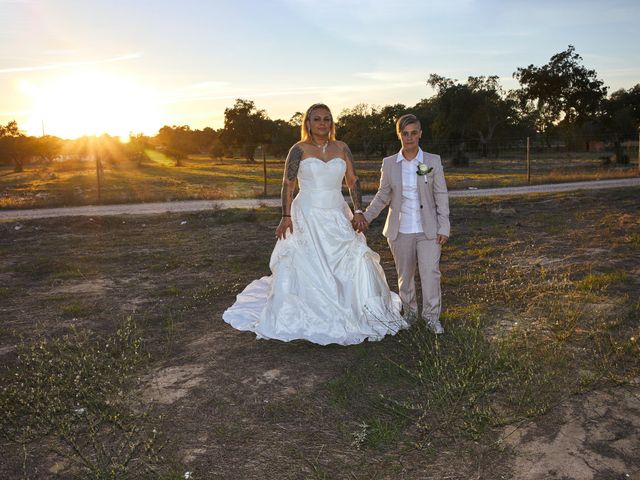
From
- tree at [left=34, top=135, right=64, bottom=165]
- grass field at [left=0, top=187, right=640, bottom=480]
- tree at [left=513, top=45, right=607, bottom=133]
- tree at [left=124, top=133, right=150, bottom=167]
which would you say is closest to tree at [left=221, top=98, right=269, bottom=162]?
tree at [left=124, top=133, right=150, bottom=167]

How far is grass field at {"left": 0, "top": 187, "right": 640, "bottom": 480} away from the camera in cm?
364

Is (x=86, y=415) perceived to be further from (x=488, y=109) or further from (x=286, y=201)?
(x=488, y=109)

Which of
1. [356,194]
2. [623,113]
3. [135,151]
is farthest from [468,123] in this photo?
[356,194]

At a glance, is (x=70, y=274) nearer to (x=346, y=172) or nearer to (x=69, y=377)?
(x=69, y=377)

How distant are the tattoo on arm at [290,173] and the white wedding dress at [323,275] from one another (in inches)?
2.7

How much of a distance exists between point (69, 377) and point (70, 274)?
498cm

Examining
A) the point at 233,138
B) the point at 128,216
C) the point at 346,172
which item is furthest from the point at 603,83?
the point at 233,138

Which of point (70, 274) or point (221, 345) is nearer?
point (221, 345)

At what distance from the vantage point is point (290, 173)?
19.5ft

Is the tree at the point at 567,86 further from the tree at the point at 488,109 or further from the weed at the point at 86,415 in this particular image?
the weed at the point at 86,415

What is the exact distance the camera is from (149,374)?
16.6ft

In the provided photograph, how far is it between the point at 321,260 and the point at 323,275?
0.16 m

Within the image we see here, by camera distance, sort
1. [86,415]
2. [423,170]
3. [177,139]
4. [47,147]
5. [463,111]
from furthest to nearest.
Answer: [177,139] → [47,147] → [463,111] → [423,170] → [86,415]

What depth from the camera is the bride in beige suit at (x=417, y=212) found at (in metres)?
5.60
